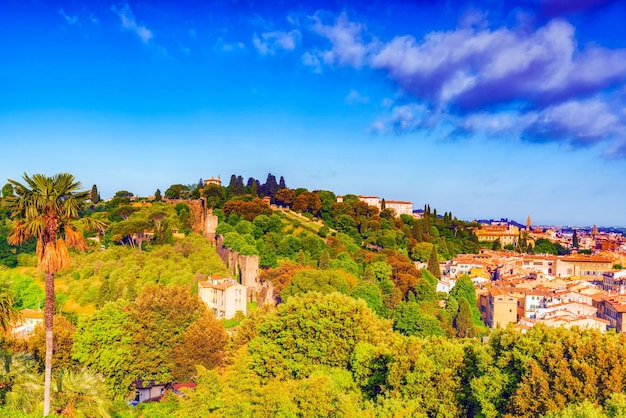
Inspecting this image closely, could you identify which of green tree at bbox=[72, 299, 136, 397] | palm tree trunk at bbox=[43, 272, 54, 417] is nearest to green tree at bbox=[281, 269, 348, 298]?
green tree at bbox=[72, 299, 136, 397]

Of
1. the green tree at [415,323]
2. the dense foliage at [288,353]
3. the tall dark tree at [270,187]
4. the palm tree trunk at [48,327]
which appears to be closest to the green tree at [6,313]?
the dense foliage at [288,353]

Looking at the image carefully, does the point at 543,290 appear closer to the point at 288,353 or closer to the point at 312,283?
the point at 312,283

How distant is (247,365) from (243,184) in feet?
213

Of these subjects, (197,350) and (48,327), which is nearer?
(48,327)

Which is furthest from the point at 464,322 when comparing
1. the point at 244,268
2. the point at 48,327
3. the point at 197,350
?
the point at 48,327

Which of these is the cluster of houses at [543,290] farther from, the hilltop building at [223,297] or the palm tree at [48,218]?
the palm tree at [48,218]

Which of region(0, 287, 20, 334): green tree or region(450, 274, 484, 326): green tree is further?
region(450, 274, 484, 326): green tree

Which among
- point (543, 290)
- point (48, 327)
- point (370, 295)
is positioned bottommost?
point (543, 290)

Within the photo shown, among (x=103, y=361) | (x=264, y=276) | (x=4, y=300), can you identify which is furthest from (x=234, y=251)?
(x=4, y=300)

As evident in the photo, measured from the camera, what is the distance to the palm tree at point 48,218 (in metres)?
13.5

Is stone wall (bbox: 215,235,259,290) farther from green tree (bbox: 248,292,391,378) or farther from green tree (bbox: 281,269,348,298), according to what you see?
green tree (bbox: 248,292,391,378)

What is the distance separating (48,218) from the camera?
45.0 ft

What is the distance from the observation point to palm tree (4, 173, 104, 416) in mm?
13531

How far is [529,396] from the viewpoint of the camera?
13641 millimetres
